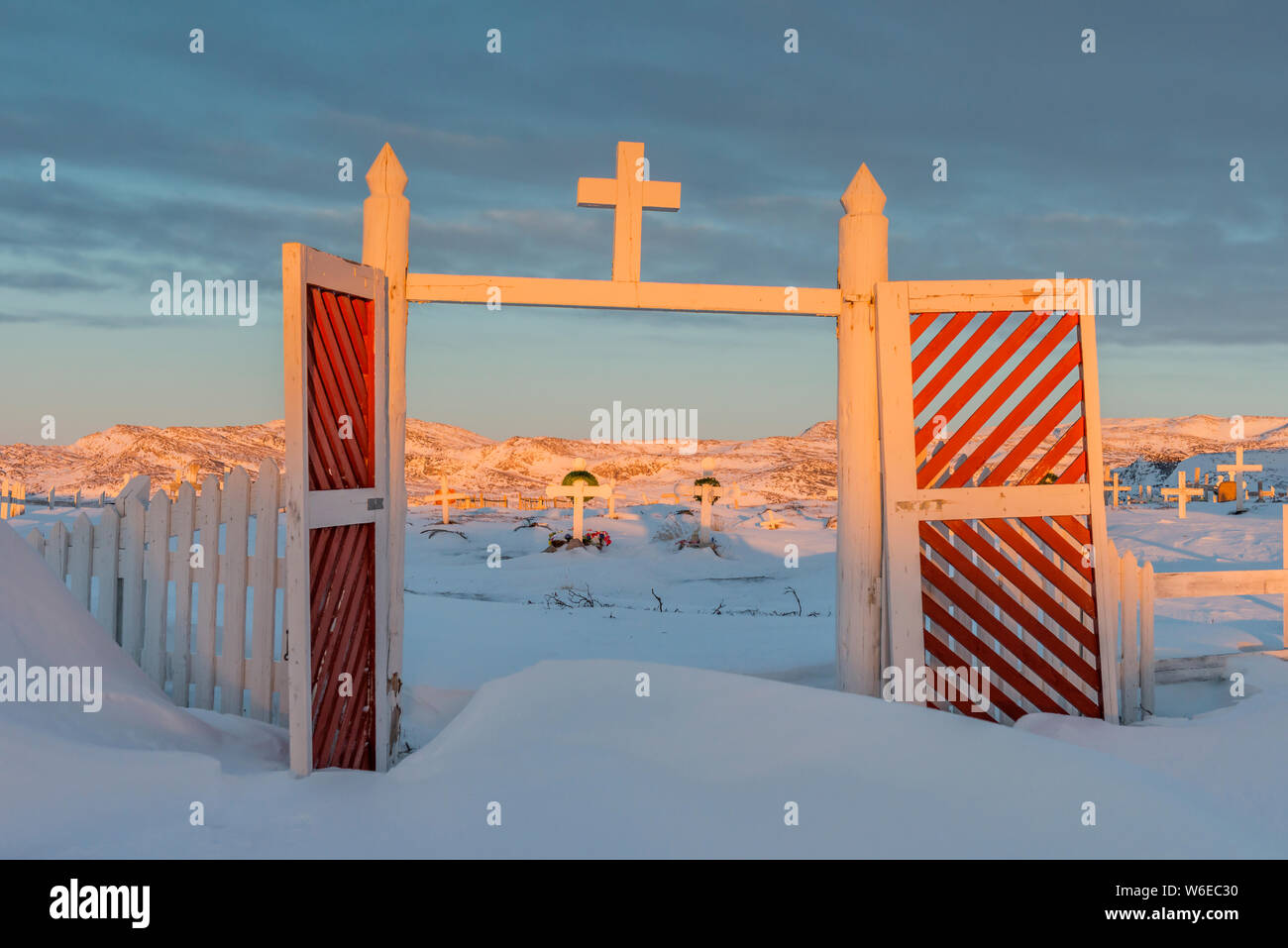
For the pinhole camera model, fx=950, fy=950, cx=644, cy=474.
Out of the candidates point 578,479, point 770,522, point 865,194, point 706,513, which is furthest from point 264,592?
point 770,522

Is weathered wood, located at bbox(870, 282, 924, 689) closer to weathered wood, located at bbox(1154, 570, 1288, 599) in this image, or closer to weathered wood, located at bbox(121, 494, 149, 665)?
weathered wood, located at bbox(1154, 570, 1288, 599)

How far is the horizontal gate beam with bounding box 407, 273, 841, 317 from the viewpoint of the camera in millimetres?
6305

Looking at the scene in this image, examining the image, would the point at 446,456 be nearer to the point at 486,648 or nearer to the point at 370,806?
the point at 486,648

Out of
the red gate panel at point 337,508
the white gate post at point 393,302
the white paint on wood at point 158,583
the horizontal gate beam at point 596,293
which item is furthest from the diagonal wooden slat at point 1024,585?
the white paint on wood at point 158,583

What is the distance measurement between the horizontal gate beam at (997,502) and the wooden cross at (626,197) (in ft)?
8.02

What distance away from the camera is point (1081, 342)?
6266 mm

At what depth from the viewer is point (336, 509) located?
5477mm

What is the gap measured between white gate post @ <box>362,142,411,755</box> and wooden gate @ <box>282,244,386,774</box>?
10 centimetres

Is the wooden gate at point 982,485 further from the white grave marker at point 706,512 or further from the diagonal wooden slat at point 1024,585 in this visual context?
the white grave marker at point 706,512

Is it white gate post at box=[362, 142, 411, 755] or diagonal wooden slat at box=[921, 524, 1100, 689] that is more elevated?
white gate post at box=[362, 142, 411, 755]

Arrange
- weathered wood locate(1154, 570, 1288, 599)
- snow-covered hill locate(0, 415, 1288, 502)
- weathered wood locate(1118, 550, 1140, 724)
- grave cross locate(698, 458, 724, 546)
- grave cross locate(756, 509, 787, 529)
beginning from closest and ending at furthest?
1. weathered wood locate(1118, 550, 1140, 724)
2. weathered wood locate(1154, 570, 1288, 599)
3. grave cross locate(698, 458, 724, 546)
4. grave cross locate(756, 509, 787, 529)
5. snow-covered hill locate(0, 415, 1288, 502)

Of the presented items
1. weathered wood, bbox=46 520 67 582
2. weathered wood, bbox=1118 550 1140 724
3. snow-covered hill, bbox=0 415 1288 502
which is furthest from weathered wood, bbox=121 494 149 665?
snow-covered hill, bbox=0 415 1288 502

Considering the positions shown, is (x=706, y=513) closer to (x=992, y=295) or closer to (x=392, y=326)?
(x=992, y=295)
